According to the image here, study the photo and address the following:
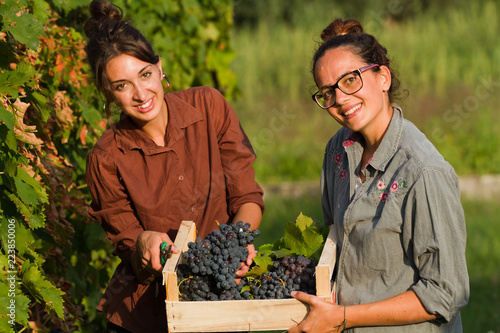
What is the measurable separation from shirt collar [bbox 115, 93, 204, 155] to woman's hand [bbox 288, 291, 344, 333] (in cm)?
94

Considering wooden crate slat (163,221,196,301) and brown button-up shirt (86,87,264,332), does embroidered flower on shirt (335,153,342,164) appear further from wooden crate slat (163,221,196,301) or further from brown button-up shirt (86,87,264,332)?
wooden crate slat (163,221,196,301)

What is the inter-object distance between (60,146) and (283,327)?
6.94 feet

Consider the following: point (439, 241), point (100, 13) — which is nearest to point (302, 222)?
point (439, 241)

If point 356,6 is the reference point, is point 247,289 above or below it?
below

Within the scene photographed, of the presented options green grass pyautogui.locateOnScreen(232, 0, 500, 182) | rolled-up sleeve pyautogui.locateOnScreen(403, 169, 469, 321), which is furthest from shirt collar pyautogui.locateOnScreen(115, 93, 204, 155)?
green grass pyautogui.locateOnScreen(232, 0, 500, 182)

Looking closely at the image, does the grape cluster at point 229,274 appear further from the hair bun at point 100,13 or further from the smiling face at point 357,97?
the hair bun at point 100,13

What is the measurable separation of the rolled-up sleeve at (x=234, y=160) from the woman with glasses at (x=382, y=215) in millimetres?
485

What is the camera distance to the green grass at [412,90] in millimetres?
8188

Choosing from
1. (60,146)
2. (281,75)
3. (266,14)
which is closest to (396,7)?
(266,14)

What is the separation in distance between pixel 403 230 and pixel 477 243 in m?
4.13

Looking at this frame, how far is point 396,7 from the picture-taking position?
13.6 m

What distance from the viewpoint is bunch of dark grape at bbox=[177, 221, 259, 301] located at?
2.32 meters

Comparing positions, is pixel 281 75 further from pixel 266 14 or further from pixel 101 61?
pixel 101 61

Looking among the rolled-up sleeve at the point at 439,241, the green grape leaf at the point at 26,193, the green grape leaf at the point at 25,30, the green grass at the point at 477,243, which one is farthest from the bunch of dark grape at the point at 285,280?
the green grass at the point at 477,243
